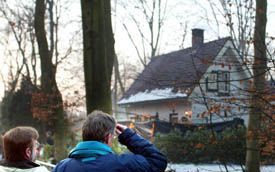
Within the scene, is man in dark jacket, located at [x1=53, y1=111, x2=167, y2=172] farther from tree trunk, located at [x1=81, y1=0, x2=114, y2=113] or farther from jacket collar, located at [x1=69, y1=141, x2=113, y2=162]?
tree trunk, located at [x1=81, y1=0, x2=114, y2=113]

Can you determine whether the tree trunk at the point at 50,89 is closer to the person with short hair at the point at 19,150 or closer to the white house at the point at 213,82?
the white house at the point at 213,82

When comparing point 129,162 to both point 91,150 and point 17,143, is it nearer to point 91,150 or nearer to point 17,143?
point 91,150

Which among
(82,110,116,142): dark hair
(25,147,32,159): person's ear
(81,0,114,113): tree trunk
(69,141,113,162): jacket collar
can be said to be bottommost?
(25,147,32,159): person's ear

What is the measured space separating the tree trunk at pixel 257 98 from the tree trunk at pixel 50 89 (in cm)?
834

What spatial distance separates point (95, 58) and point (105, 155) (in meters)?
3.98

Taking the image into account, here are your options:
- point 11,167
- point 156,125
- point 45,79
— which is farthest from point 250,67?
point 156,125

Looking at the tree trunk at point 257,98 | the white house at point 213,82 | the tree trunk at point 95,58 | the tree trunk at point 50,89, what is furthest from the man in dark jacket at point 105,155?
the tree trunk at point 50,89

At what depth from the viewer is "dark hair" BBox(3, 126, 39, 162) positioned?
3.80 metres

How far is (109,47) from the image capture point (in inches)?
400

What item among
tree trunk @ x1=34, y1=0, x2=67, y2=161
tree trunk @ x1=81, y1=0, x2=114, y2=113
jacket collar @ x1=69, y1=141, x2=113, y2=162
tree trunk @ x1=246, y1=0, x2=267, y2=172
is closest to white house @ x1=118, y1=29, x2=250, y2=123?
tree trunk @ x1=246, y1=0, x2=267, y2=172

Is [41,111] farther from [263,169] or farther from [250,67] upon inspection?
[250,67]

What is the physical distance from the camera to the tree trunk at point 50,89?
55.0 ft

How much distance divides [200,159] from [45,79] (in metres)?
6.55

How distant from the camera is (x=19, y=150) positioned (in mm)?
3811
